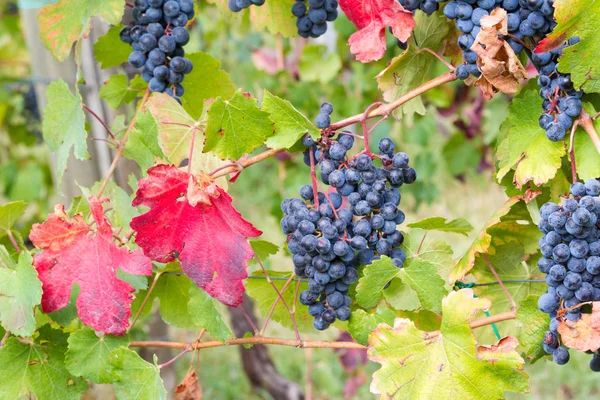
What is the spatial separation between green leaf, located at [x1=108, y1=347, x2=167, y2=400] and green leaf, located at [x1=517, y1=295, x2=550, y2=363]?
0.60 metres

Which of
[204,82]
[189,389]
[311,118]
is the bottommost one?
[311,118]

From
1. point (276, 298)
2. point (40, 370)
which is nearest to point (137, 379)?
point (40, 370)

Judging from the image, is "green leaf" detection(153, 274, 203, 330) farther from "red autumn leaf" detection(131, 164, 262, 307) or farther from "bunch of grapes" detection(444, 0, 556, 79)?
"bunch of grapes" detection(444, 0, 556, 79)

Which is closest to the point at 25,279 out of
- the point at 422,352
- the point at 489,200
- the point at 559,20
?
the point at 422,352

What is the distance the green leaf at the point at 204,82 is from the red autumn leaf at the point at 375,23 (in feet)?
1.24

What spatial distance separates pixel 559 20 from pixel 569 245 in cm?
32

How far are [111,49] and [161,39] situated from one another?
1.01 ft

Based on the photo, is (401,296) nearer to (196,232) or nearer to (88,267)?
(196,232)

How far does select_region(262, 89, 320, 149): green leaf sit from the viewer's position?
1057 millimetres

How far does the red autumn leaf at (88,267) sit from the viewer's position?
110 centimetres

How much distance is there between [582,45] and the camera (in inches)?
38.1

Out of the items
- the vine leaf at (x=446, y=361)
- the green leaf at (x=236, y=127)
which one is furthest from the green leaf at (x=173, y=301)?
the vine leaf at (x=446, y=361)

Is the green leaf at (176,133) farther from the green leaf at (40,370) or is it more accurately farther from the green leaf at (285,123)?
the green leaf at (40,370)

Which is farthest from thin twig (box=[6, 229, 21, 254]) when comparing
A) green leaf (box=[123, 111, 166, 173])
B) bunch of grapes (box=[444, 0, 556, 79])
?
bunch of grapes (box=[444, 0, 556, 79])
